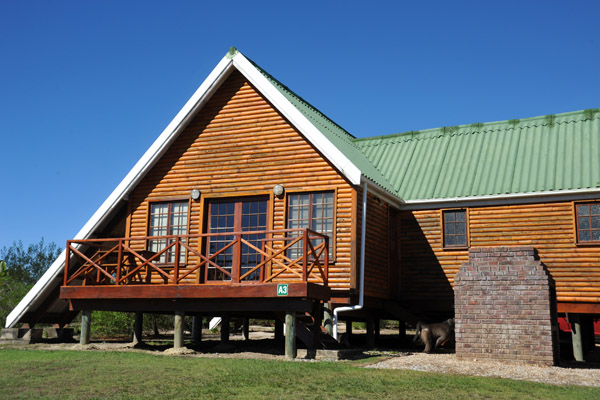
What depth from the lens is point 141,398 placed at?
8.74 m

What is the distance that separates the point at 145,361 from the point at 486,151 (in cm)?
1211

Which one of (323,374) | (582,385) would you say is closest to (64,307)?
(323,374)

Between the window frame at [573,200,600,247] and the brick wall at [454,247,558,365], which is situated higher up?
the window frame at [573,200,600,247]

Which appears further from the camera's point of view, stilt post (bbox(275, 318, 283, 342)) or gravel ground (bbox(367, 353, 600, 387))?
stilt post (bbox(275, 318, 283, 342))

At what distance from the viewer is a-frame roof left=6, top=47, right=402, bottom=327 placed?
17.3 meters

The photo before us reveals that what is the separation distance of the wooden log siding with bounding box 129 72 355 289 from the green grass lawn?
5800mm

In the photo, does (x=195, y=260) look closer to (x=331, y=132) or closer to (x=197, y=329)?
(x=197, y=329)

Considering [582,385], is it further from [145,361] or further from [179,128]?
[179,128]

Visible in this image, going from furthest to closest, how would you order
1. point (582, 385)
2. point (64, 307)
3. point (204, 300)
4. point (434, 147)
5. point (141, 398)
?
point (434, 147), point (64, 307), point (204, 300), point (582, 385), point (141, 398)

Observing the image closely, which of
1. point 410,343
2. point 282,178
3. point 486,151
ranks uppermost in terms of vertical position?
point 486,151

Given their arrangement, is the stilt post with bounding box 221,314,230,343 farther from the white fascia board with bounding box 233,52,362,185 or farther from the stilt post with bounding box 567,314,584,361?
the stilt post with bounding box 567,314,584,361

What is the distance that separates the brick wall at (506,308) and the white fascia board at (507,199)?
13.9ft

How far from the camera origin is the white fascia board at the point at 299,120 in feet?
52.9

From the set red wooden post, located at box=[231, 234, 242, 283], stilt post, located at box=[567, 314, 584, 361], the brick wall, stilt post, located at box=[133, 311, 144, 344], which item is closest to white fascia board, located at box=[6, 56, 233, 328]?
stilt post, located at box=[133, 311, 144, 344]
